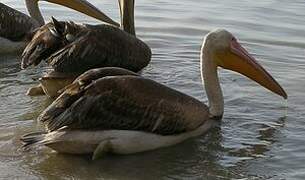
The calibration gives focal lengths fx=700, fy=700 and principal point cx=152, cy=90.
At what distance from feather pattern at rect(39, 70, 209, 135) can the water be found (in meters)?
0.24

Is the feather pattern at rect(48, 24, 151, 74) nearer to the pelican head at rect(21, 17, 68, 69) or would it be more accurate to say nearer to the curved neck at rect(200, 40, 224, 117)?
the pelican head at rect(21, 17, 68, 69)

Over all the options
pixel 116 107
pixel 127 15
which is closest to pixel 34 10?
pixel 127 15

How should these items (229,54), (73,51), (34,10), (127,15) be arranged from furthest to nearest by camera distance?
(34,10)
(127,15)
(73,51)
(229,54)

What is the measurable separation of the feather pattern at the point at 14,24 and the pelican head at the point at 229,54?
350 centimetres

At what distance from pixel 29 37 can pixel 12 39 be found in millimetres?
200

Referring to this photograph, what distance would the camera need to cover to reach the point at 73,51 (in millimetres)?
5984

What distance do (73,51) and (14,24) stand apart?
8.29ft

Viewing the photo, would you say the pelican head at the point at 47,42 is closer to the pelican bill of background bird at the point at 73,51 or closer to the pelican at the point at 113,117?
the pelican bill of background bird at the point at 73,51

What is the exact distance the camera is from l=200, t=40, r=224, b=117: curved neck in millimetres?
5445

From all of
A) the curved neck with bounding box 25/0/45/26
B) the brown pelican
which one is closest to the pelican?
the brown pelican

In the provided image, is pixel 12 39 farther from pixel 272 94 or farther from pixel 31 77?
pixel 272 94

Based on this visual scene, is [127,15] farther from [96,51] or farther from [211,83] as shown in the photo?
[211,83]

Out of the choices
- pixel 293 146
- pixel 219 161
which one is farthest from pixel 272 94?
pixel 219 161

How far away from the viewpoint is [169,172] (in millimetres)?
4578
